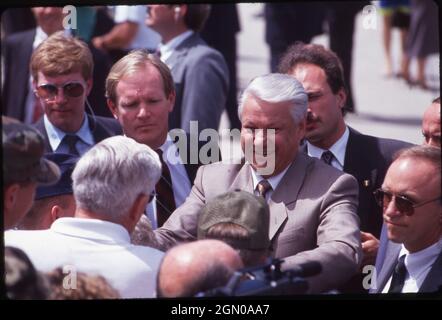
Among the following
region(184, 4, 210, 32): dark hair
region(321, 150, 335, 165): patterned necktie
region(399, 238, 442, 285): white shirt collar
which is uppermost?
region(184, 4, 210, 32): dark hair

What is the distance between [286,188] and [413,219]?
0.38 meters

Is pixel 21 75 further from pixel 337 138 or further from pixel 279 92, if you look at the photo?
pixel 337 138

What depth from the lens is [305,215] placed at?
13.0 ft

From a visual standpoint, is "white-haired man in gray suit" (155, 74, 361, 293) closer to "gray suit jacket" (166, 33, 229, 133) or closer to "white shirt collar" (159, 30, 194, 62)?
"gray suit jacket" (166, 33, 229, 133)

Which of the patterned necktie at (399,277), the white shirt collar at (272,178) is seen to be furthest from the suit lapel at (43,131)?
the patterned necktie at (399,277)

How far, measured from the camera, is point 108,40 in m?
4.52

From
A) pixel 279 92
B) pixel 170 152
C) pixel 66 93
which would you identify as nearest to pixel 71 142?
pixel 66 93

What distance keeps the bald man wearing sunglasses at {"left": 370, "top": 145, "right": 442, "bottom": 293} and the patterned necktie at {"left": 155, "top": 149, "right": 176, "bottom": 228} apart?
61 centimetres

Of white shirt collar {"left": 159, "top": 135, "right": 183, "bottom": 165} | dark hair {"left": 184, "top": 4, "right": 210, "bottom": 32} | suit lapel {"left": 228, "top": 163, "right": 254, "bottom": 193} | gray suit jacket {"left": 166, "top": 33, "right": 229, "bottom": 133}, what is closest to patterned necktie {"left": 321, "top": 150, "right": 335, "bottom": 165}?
suit lapel {"left": 228, "top": 163, "right": 254, "bottom": 193}

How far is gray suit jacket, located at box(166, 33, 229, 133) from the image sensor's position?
416cm

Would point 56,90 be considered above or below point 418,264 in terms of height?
above

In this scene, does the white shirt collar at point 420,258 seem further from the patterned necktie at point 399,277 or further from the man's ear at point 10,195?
the man's ear at point 10,195

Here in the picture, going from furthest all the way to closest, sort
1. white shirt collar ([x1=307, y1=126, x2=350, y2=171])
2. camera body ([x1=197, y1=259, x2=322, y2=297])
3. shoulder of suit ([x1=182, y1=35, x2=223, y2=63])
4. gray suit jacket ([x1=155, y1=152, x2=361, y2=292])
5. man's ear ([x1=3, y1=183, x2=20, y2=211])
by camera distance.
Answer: shoulder of suit ([x1=182, y1=35, x2=223, y2=63]) < white shirt collar ([x1=307, y1=126, x2=350, y2=171]) < man's ear ([x1=3, y1=183, x2=20, y2=211]) < gray suit jacket ([x1=155, y1=152, x2=361, y2=292]) < camera body ([x1=197, y1=259, x2=322, y2=297])
